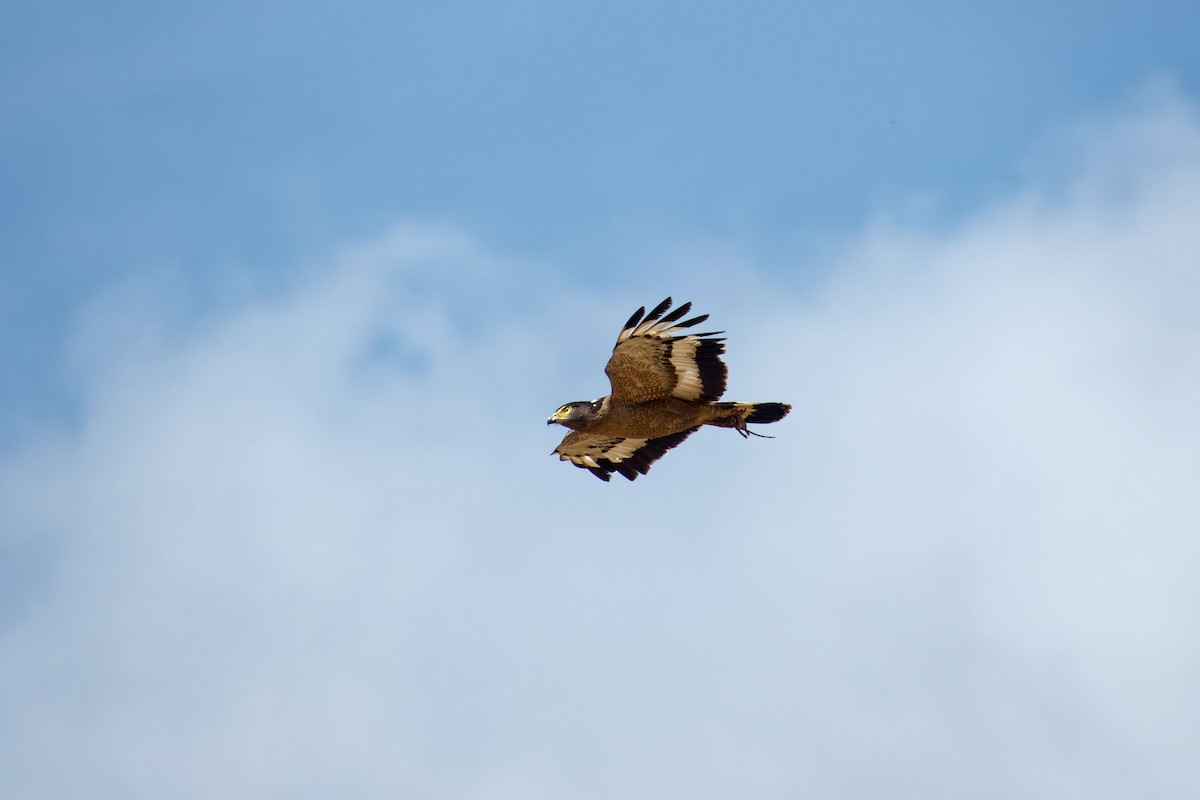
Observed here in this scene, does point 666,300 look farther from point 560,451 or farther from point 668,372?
point 560,451

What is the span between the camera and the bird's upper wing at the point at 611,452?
26.5 metres

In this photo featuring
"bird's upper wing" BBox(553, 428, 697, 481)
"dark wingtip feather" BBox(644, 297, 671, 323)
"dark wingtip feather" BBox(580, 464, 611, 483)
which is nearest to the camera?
"dark wingtip feather" BBox(644, 297, 671, 323)

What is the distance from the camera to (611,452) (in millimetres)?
26875

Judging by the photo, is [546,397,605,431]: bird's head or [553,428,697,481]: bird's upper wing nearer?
[546,397,605,431]: bird's head

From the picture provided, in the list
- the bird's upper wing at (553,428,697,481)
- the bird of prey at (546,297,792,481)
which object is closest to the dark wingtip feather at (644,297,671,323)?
the bird of prey at (546,297,792,481)

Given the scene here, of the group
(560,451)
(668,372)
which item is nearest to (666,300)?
(668,372)

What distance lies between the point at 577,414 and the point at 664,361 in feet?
6.19

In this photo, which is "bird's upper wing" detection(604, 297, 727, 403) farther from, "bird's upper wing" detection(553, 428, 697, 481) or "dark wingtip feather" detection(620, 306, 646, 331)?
"bird's upper wing" detection(553, 428, 697, 481)

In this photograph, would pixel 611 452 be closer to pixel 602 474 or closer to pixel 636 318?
pixel 602 474

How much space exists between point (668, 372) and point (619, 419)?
4.12 feet

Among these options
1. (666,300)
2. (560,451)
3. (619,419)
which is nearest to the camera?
(666,300)

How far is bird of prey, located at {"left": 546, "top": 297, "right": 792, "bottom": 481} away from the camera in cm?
2319

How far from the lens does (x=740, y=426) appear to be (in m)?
24.5

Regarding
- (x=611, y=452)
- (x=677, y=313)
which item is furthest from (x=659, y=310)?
(x=611, y=452)
